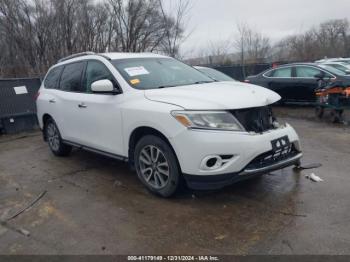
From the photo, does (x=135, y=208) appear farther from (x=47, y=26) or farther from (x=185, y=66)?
(x=47, y=26)

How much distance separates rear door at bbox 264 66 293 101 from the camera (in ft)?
35.6

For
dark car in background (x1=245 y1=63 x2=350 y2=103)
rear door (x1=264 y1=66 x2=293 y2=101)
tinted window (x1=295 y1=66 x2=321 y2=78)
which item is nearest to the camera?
dark car in background (x1=245 y1=63 x2=350 y2=103)

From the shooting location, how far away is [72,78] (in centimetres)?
564

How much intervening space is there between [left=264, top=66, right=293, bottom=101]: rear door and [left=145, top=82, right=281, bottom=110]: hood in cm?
699

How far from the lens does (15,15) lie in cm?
1750

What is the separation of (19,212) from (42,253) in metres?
1.14

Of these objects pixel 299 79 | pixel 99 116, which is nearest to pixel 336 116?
pixel 299 79

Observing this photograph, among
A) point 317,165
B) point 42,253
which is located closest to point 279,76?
point 317,165

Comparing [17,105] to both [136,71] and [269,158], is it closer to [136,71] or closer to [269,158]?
[136,71]

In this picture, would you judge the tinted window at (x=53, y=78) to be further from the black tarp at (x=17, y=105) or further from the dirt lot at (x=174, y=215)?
the black tarp at (x=17, y=105)

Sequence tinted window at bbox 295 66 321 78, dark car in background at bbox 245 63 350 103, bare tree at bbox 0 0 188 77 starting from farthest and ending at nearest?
bare tree at bbox 0 0 188 77
tinted window at bbox 295 66 321 78
dark car in background at bbox 245 63 350 103

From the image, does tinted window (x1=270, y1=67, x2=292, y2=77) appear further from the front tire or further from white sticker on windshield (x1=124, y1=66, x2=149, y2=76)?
the front tire

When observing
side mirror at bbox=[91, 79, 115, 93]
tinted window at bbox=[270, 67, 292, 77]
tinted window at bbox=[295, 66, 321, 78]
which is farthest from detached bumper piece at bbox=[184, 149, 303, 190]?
tinted window at bbox=[270, 67, 292, 77]

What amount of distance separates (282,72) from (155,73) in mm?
7492
